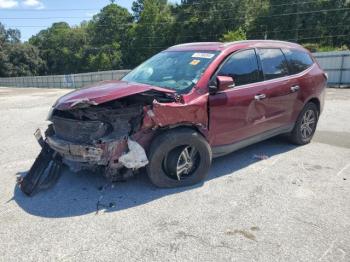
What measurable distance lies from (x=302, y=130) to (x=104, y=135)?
3.78m

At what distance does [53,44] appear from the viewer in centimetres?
7962

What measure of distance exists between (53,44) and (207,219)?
83.7 m

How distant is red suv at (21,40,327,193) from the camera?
4.07 metres

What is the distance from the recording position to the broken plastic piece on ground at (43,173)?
4441 mm

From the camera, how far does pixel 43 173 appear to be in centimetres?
470

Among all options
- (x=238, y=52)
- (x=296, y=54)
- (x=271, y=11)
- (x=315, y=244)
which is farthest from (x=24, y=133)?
(x=271, y=11)

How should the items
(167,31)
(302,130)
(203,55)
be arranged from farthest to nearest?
(167,31)
(302,130)
(203,55)

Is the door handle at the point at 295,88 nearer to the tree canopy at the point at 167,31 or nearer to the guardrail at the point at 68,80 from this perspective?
the guardrail at the point at 68,80

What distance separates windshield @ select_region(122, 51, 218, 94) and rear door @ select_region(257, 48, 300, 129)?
3.35 feet

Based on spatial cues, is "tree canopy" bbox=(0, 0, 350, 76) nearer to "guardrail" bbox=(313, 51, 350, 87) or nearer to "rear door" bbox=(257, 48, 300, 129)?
"guardrail" bbox=(313, 51, 350, 87)

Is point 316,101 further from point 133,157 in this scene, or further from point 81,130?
point 81,130

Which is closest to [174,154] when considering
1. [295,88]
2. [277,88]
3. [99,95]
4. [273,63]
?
[99,95]

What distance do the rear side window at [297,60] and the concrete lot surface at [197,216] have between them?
1533 millimetres

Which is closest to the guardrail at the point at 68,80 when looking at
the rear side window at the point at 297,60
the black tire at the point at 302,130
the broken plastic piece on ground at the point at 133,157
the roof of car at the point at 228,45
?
the rear side window at the point at 297,60
